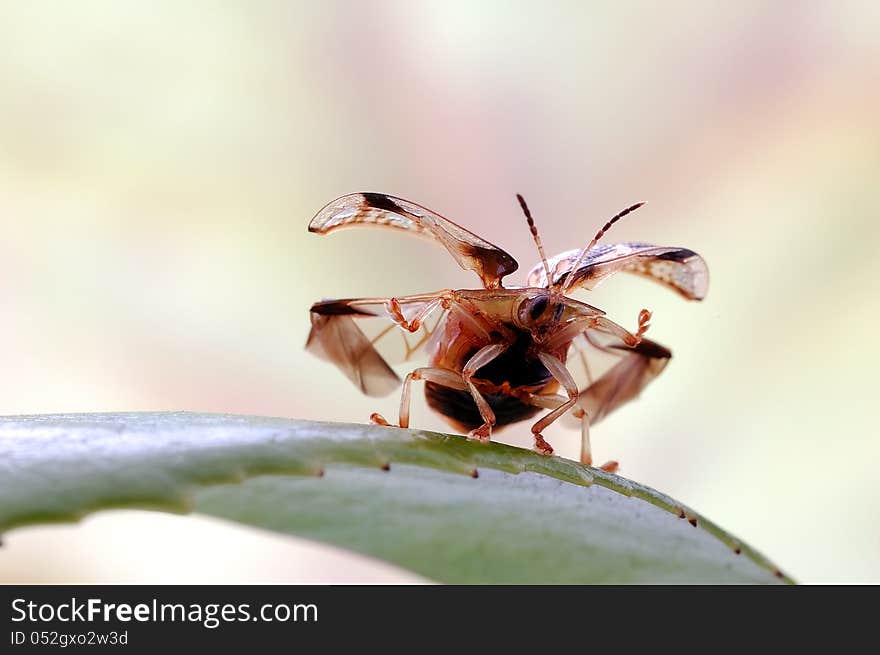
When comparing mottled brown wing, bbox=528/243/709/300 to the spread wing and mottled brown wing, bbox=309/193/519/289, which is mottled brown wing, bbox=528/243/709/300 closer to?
mottled brown wing, bbox=309/193/519/289

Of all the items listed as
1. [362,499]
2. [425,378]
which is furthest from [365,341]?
[362,499]

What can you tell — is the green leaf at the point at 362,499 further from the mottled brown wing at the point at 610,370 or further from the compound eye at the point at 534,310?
the mottled brown wing at the point at 610,370

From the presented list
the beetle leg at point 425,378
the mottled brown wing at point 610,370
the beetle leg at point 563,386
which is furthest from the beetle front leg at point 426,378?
the mottled brown wing at point 610,370

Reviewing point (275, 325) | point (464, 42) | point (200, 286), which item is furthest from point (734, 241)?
point (200, 286)

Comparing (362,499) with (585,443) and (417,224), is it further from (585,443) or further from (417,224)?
(585,443)

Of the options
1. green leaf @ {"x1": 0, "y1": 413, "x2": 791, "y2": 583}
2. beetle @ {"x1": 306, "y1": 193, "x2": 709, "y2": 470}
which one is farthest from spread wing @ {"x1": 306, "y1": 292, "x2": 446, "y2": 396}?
green leaf @ {"x1": 0, "y1": 413, "x2": 791, "y2": 583}
